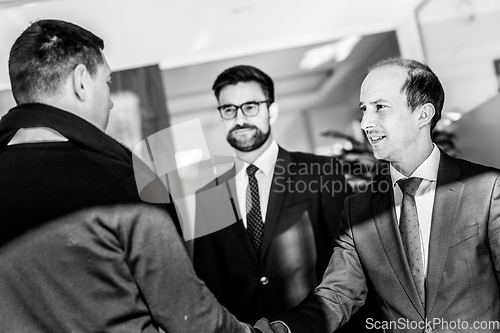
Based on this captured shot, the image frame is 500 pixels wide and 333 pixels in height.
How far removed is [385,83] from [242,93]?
1.04m

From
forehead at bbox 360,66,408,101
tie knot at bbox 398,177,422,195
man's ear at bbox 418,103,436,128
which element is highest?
forehead at bbox 360,66,408,101

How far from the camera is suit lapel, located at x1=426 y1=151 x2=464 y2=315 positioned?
2002 mm

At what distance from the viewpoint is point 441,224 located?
2.04 metres

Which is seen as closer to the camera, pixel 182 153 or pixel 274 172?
pixel 274 172

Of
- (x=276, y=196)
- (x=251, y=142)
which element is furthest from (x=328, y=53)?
(x=276, y=196)

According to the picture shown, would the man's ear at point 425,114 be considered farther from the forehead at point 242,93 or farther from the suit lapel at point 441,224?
the forehead at point 242,93

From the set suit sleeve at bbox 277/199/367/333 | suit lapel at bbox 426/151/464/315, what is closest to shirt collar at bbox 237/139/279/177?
suit sleeve at bbox 277/199/367/333

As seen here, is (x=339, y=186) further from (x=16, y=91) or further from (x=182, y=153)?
(x=182, y=153)

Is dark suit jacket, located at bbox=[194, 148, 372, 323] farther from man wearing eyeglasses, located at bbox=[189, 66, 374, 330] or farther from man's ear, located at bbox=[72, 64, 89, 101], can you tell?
man's ear, located at bbox=[72, 64, 89, 101]

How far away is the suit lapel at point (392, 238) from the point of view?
6.71 ft

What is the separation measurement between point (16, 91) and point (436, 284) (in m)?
1.54

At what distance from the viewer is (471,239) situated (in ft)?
6.55

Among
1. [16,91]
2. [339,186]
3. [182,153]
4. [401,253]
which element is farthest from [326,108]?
[16,91]

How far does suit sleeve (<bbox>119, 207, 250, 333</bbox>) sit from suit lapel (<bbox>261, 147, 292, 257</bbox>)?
49.9 inches
